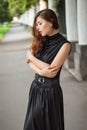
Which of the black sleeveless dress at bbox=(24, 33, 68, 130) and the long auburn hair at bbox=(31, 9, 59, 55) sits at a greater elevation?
the long auburn hair at bbox=(31, 9, 59, 55)

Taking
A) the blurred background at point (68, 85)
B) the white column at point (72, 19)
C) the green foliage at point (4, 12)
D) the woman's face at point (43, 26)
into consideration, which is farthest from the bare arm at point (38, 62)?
the green foliage at point (4, 12)

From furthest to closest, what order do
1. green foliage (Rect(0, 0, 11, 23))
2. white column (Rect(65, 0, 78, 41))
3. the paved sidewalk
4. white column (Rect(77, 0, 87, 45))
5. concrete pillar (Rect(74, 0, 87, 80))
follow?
green foliage (Rect(0, 0, 11, 23)), white column (Rect(65, 0, 78, 41)), white column (Rect(77, 0, 87, 45)), concrete pillar (Rect(74, 0, 87, 80)), the paved sidewalk

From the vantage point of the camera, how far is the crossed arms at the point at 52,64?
15.6 feet

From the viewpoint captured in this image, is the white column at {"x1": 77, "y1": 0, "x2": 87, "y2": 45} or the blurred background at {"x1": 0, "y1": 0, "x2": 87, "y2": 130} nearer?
the blurred background at {"x1": 0, "y1": 0, "x2": 87, "y2": 130}

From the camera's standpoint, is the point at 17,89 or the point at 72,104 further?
the point at 17,89

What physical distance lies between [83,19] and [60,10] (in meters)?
10.1

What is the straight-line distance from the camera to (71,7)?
695 inches

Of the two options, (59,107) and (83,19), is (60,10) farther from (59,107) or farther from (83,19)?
(59,107)

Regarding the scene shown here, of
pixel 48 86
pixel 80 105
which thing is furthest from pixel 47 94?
pixel 80 105

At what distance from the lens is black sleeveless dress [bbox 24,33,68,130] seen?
4863 millimetres

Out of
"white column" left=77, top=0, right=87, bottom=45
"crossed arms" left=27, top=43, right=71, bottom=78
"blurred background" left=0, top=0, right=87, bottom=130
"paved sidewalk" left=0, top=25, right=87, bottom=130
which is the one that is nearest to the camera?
"crossed arms" left=27, top=43, right=71, bottom=78

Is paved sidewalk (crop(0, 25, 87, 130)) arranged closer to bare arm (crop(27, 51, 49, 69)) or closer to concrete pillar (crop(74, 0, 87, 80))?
concrete pillar (crop(74, 0, 87, 80))

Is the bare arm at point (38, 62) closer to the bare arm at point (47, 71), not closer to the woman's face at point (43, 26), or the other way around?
the bare arm at point (47, 71)

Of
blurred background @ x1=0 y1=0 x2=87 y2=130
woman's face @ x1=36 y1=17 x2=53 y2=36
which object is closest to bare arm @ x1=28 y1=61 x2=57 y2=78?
woman's face @ x1=36 y1=17 x2=53 y2=36
